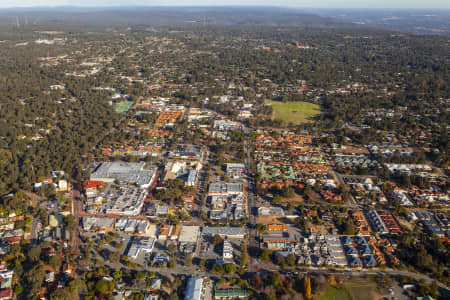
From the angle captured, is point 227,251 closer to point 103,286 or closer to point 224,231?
point 224,231

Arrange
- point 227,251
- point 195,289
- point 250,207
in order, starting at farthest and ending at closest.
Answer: point 250,207, point 227,251, point 195,289

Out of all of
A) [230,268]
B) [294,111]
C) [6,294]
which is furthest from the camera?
[294,111]

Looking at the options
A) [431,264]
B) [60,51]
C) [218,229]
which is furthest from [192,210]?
[60,51]

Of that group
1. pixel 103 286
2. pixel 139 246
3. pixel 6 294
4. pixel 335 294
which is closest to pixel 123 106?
pixel 139 246

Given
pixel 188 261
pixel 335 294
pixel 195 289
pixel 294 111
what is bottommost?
pixel 335 294

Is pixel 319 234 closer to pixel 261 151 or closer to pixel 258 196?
pixel 258 196

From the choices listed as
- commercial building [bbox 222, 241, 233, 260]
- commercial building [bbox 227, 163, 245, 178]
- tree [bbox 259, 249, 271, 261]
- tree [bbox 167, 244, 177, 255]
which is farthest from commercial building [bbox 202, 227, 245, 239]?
commercial building [bbox 227, 163, 245, 178]

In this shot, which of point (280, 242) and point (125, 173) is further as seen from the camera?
point (125, 173)

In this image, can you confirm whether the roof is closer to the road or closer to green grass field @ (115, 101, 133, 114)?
the road
